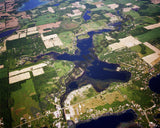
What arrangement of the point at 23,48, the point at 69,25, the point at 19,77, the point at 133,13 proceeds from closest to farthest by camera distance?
the point at 19,77 → the point at 23,48 → the point at 69,25 → the point at 133,13

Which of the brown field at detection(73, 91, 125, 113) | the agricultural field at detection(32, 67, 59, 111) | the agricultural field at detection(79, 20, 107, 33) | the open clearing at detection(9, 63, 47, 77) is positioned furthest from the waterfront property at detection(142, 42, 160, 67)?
the open clearing at detection(9, 63, 47, 77)

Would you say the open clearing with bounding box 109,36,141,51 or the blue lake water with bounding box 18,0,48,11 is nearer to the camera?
the open clearing with bounding box 109,36,141,51

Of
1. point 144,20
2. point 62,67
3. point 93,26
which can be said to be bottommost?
point 62,67

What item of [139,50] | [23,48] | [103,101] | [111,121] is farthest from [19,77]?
[139,50]

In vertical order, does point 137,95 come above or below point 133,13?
below

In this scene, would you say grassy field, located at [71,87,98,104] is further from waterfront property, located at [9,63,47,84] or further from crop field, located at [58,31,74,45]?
crop field, located at [58,31,74,45]

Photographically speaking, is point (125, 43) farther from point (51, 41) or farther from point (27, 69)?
point (27, 69)

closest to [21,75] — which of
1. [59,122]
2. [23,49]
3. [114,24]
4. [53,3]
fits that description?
[23,49]
